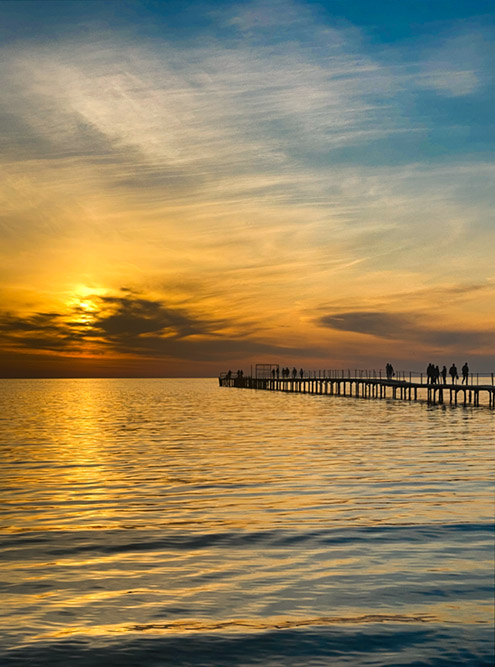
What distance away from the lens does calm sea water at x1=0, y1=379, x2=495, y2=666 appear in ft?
30.1

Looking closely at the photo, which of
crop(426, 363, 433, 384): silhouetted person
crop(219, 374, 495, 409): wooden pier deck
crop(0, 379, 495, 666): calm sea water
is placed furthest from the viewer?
crop(219, 374, 495, 409): wooden pier deck

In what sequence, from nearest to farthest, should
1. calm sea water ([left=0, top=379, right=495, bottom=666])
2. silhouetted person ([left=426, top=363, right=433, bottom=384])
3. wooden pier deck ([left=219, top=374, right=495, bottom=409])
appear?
calm sea water ([left=0, top=379, right=495, bottom=666]) < silhouetted person ([left=426, top=363, right=433, bottom=384]) < wooden pier deck ([left=219, top=374, right=495, bottom=409])

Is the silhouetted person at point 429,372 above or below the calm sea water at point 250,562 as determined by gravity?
above

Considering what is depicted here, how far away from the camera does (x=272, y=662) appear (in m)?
8.69

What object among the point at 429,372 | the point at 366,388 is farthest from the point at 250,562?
the point at 366,388

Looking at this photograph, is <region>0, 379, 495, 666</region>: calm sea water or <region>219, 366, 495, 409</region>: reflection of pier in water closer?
<region>0, 379, 495, 666</region>: calm sea water

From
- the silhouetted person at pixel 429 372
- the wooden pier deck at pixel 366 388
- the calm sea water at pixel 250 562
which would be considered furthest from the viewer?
the wooden pier deck at pixel 366 388

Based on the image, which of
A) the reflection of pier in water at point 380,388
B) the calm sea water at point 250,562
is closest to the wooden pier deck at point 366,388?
the reflection of pier in water at point 380,388

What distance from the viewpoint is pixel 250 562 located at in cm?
1291

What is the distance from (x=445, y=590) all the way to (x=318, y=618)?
7.45ft

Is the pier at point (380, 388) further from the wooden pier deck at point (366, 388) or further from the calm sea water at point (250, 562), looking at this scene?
the calm sea water at point (250, 562)

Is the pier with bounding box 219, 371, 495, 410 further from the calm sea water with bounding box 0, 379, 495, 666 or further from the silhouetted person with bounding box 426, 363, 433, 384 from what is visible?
the calm sea water with bounding box 0, 379, 495, 666

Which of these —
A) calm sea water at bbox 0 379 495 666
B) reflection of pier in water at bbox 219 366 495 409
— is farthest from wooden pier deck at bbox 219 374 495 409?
calm sea water at bbox 0 379 495 666

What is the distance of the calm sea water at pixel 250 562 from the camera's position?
30.1 feet
